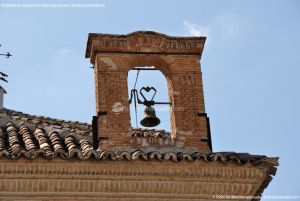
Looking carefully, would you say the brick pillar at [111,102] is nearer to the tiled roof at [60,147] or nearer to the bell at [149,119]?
the tiled roof at [60,147]

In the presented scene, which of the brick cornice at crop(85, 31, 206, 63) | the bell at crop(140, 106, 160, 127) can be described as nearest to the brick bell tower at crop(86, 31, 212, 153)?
the brick cornice at crop(85, 31, 206, 63)

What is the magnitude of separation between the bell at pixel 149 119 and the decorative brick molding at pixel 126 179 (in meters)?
1.07

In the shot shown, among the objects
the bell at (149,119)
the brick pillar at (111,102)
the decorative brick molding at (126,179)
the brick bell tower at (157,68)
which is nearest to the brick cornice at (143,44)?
the brick bell tower at (157,68)

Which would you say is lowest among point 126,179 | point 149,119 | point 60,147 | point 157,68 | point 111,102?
point 126,179

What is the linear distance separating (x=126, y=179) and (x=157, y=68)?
1961 mm

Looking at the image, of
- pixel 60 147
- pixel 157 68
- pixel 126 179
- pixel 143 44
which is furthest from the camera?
pixel 157 68

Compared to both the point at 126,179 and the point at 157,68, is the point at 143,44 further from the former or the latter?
the point at 126,179

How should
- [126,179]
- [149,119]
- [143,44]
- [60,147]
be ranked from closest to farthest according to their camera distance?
[126,179] → [60,147] → [149,119] → [143,44]

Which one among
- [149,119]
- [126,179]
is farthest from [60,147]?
[149,119]

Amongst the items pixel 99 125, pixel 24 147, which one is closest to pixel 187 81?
pixel 99 125

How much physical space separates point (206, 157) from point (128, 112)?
1189 millimetres

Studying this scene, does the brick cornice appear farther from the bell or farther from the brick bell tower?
the bell

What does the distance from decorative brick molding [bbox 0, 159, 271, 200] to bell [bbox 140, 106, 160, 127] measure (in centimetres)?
107

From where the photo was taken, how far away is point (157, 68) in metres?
12.5
